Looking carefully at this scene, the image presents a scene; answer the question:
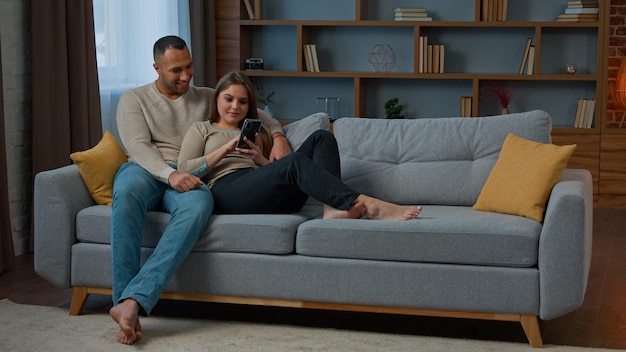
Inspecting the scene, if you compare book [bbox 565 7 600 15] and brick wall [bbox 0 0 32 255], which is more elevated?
book [bbox 565 7 600 15]

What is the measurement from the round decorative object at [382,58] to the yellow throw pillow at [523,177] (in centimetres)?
336

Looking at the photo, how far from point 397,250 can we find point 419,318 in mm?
501

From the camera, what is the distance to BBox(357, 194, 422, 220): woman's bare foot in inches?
139

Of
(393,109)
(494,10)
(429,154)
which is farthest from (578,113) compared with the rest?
(429,154)

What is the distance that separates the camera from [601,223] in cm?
597

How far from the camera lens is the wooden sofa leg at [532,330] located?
3.28m

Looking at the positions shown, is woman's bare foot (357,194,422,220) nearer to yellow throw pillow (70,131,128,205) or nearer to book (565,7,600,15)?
yellow throw pillow (70,131,128,205)

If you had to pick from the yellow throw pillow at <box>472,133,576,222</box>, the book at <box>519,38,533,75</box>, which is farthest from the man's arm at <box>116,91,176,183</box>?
the book at <box>519,38,533,75</box>

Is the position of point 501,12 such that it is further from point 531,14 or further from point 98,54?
point 98,54

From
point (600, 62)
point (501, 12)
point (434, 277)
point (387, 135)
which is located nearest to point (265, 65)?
point (501, 12)

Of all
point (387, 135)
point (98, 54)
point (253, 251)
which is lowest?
point (253, 251)

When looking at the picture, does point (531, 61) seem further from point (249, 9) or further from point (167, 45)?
point (167, 45)

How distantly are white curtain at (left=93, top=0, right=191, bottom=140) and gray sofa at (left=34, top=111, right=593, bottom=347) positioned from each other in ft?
6.28

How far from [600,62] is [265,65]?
2.53 m
